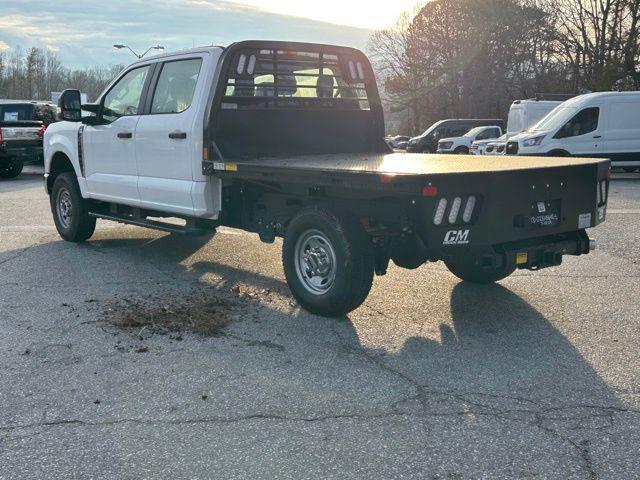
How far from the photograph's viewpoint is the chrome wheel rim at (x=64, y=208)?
28.7 feet

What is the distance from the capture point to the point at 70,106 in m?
7.84

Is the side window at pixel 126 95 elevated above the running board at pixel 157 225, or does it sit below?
above

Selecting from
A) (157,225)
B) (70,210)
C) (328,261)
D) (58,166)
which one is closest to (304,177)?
(328,261)

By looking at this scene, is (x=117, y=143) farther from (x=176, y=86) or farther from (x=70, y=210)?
(x=70, y=210)

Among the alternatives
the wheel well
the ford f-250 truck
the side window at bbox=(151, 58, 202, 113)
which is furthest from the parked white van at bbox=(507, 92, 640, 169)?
the side window at bbox=(151, 58, 202, 113)

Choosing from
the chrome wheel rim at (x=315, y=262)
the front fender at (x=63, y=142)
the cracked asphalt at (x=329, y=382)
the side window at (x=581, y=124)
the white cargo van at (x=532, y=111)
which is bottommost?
the cracked asphalt at (x=329, y=382)

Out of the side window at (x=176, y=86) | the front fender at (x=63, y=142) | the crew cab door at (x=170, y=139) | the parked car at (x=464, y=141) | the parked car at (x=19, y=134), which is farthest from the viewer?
the parked car at (x=464, y=141)

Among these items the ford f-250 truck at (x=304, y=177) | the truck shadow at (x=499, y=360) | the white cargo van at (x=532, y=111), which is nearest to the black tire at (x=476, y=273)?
the ford f-250 truck at (x=304, y=177)

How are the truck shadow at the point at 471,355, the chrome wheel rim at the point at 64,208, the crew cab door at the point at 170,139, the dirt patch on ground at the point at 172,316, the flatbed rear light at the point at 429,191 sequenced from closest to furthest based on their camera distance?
the truck shadow at the point at 471,355 → the flatbed rear light at the point at 429,191 → the dirt patch on ground at the point at 172,316 → the crew cab door at the point at 170,139 → the chrome wheel rim at the point at 64,208

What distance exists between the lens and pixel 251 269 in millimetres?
7387

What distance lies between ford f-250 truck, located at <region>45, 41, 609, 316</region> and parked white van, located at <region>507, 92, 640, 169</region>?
11695 mm

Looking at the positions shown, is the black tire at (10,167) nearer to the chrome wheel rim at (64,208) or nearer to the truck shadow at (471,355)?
the chrome wheel rim at (64,208)

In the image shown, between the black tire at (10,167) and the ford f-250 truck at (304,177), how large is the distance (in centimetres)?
1177

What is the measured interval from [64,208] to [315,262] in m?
4.78
